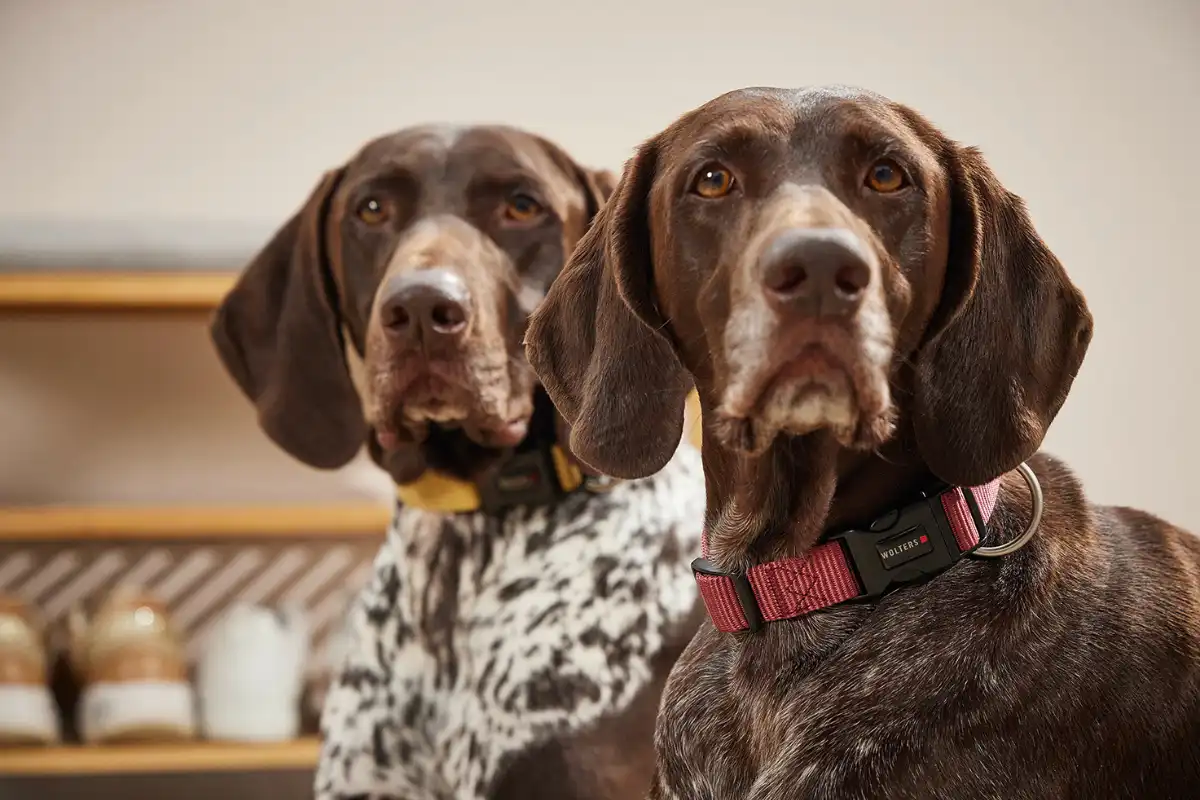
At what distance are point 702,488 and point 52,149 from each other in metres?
3.22

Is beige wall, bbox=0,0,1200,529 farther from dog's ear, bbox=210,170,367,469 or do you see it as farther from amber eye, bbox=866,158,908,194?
amber eye, bbox=866,158,908,194

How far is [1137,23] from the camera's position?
479 centimetres

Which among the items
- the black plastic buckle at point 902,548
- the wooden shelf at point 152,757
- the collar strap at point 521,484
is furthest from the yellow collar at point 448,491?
the wooden shelf at point 152,757

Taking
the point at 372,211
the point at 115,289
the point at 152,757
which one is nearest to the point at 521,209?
the point at 372,211

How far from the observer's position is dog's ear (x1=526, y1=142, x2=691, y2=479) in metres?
1.63

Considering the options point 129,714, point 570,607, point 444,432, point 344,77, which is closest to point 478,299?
point 444,432

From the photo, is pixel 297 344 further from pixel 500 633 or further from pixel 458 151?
pixel 500 633

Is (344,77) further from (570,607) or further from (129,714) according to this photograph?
(570,607)

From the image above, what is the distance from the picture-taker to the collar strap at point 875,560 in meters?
1.50

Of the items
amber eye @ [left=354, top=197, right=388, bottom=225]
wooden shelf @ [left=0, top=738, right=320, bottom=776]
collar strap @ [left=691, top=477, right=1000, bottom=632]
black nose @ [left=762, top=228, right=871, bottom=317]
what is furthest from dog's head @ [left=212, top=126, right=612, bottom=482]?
wooden shelf @ [left=0, top=738, right=320, bottom=776]

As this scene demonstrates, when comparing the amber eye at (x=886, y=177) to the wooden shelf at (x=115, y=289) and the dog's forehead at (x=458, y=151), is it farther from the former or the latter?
the wooden shelf at (x=115, y=289)

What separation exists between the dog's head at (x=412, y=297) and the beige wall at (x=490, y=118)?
84.3 inches

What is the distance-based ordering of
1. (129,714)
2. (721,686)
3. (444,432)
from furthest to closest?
1. (129,714)
2. (444,432)
3. (721,686)

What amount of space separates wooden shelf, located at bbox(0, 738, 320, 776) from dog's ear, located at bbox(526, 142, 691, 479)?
2216 mm
